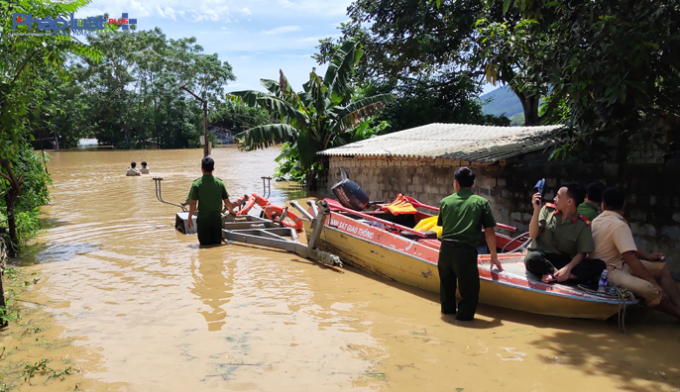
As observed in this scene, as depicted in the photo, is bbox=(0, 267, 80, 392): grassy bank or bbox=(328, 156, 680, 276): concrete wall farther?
bbox=(328, 156, 680, 276): concrete wall

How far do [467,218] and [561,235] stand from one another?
40.9 inches

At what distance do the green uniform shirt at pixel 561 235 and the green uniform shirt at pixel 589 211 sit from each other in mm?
371

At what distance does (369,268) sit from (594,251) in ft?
11.4

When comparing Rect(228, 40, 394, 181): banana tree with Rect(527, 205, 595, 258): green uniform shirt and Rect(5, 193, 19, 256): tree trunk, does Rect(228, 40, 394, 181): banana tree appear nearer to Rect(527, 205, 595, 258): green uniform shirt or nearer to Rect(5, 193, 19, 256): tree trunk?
Rect(5, 193, 19, 256): tree trunk

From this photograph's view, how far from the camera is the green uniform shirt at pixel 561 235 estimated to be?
563cm

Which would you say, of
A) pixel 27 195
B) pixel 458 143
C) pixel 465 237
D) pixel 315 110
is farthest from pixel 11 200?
pixel 315 110

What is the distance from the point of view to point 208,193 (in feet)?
30.7

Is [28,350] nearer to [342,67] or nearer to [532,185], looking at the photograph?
[532,185]

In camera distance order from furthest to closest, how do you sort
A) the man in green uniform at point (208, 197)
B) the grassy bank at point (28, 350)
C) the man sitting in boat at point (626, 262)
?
the man in green uniform at point (208, 197) → the man sitting in boat at point (626, 262) → the grassy bank at point (28, 350)

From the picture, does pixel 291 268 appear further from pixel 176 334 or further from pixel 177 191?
pixel 177 191

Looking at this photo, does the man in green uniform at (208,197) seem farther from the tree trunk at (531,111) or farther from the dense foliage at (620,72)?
the tree trunk at (531,111)

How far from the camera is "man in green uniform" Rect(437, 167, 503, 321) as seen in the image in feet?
18.9

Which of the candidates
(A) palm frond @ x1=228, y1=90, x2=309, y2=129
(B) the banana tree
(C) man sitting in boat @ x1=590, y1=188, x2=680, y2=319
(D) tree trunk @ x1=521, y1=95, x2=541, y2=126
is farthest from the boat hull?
(D) tree trunk @ x1=521, y1=95, x2=541, y2=126

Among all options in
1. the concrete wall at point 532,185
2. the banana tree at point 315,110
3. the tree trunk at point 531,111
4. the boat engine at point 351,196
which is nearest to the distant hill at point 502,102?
the tree trunk at point 531,111
